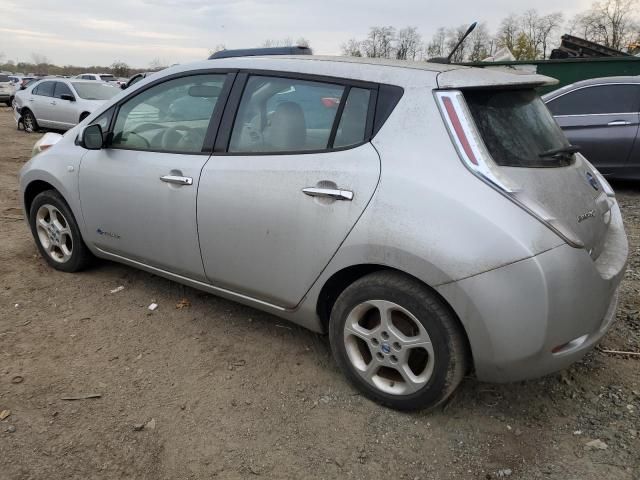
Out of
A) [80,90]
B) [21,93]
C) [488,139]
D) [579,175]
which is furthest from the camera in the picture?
[21,93]

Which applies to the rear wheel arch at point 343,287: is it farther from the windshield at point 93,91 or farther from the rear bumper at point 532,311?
the windshield at point 93,91

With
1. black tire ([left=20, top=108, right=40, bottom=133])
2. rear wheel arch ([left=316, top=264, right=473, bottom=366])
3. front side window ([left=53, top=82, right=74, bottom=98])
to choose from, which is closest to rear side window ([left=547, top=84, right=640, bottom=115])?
rear wheel arch ([left=316, top=264, right=473, bottom=366])

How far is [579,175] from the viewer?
2.70 metres

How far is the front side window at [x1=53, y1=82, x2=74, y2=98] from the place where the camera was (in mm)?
13797

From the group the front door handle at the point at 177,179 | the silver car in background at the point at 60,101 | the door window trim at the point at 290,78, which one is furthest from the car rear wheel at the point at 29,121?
Answer: the door window trim at the point at 290,78

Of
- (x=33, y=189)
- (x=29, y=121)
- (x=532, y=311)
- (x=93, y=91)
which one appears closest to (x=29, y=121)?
(x=29, y=121)

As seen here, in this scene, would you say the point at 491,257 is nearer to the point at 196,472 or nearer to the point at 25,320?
the point at 196,472

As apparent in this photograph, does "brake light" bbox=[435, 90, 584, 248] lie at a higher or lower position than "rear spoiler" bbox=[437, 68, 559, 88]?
lower

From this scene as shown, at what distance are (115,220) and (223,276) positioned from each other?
102 cm

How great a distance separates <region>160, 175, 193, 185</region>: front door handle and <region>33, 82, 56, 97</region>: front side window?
13252mm

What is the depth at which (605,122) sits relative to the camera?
7152 millimetres

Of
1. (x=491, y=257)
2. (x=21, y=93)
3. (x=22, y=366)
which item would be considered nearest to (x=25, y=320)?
(x=22, y=366)

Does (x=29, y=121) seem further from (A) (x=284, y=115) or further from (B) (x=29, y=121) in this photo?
(A) (x=284, y=115)

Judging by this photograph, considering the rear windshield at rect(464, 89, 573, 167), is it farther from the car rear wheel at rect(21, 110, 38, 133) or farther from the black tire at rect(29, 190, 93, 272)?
the car rear wheel at rect(21, 110, 38, 133)
